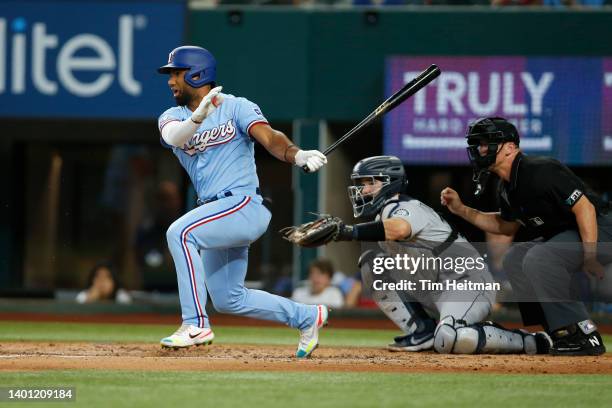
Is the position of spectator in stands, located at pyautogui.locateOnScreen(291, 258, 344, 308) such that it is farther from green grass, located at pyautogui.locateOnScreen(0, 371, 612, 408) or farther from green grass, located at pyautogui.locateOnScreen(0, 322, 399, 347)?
green grass, located at pyautogui.locateOnScreen(0, 371, 612, 408)

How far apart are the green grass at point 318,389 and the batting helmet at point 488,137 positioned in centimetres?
165

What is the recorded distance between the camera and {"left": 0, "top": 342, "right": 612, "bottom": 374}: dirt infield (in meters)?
6.01

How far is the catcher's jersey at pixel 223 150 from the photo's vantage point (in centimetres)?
638

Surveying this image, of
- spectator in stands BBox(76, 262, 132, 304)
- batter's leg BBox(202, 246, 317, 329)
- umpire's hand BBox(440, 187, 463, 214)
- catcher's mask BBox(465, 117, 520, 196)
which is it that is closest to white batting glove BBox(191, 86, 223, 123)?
batter's leg BBox(202, 246, 317, 329)

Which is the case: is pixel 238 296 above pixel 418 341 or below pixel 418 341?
above

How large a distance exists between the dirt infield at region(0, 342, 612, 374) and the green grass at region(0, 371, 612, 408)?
28 cm

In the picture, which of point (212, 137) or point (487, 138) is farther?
point (487, 138)

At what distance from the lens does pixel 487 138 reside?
691cm

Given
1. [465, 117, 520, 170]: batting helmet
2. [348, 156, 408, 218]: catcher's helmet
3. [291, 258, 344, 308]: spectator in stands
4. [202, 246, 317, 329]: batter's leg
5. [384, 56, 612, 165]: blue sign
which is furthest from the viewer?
[384, 56, 612, 165]: blue sign

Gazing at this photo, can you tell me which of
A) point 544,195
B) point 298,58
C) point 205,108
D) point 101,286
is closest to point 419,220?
point 544,195

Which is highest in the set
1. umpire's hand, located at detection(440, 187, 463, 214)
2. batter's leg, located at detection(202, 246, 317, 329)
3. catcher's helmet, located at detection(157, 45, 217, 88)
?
catcher's helmet, located at detection(157, 45, 217, 88)

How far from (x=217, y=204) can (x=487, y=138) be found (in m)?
1.77

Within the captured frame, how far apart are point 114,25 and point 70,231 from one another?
3567mm

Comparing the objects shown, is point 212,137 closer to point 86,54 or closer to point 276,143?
point 276,143
